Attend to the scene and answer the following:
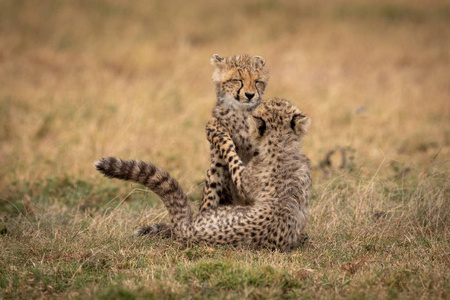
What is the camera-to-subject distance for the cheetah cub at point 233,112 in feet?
16.8

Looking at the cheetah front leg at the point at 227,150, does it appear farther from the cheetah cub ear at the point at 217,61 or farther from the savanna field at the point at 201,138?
the savanna field at the point at 201,138

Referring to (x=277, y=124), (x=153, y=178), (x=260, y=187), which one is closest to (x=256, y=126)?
(x=277, y=124)

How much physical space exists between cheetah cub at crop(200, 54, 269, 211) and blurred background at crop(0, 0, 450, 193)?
1.57 meters

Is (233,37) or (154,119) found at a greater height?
(233,37)

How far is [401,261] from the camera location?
4273mm

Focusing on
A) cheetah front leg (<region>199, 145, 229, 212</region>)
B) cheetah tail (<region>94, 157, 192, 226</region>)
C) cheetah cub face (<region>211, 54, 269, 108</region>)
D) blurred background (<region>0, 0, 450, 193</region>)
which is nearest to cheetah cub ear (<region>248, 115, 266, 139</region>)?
cheetah cub face (<region>211, 54, 269, 108</region>)

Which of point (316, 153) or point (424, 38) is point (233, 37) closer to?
point (424, 38)

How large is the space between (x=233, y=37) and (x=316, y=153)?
6.43 m

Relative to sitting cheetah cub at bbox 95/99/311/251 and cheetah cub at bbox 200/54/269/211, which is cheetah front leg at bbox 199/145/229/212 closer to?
cheetah cub at bbox 200/54/269/211

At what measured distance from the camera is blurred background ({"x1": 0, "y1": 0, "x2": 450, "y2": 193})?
842 centimetres

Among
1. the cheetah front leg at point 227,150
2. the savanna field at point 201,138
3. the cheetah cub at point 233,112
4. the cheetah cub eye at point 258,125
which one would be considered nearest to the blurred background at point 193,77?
the savanna field at point 201,138

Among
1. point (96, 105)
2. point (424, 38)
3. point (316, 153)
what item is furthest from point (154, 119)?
point (424, 38)

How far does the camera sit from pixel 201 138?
9047 millimetres

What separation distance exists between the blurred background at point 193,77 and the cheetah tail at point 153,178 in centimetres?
201
